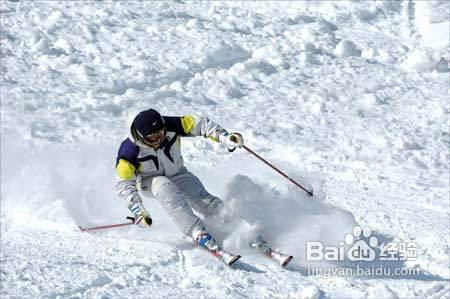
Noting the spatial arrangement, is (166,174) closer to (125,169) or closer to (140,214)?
(125,169)

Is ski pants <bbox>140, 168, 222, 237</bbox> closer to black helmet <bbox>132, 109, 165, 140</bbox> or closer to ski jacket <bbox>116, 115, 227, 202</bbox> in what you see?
ski jacket <bbox>116, 115, 227, 202</bbox>

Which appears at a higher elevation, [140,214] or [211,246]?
[140,214]

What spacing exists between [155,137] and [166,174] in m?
0.51

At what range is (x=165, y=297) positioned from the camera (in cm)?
617

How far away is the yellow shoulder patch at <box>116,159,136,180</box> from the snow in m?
0.71

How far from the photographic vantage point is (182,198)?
689 centimetres

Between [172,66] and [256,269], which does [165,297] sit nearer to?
[256,269]

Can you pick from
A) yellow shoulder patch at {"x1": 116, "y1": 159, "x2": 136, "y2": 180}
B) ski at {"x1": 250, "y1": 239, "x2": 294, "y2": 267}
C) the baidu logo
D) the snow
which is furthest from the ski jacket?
the baidu logo

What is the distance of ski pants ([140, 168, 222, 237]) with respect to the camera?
6.83 meters

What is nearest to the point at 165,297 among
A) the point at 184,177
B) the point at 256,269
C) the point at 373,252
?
the point at 256,269

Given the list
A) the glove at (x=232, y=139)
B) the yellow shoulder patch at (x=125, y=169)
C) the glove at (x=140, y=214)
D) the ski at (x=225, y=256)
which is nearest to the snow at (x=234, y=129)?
the ski at (x=225, y=256)

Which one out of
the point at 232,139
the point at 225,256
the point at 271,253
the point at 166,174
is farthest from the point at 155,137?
the point at 271,253

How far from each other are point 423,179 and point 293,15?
15.4 ft

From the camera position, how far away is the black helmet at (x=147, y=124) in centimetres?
661
